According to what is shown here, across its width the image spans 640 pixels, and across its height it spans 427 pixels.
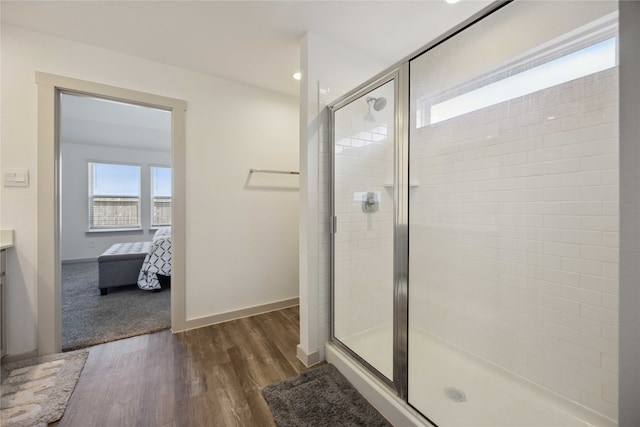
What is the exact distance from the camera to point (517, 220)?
68.1 inches

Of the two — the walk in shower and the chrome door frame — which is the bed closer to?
the walk in shower

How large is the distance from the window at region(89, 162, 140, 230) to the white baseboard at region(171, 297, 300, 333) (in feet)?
14.6

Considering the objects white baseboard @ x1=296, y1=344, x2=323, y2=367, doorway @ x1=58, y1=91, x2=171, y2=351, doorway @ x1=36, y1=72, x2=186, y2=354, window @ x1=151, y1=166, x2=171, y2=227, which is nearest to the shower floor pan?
white baseboard @ x1=296, y1=344, x2=323, y2=367

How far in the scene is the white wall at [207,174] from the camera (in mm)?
1865

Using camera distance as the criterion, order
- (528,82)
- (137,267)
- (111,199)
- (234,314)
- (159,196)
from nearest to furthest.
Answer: (528,82) < (234,314) < (137,267) < (111,199) < (159,196)

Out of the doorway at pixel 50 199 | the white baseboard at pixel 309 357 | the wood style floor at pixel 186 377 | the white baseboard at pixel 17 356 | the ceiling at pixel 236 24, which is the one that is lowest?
the wood style floor at pixel 186 377

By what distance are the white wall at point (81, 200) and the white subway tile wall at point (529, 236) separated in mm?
6261

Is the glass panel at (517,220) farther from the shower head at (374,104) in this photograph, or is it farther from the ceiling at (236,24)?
the ceiling at (236,24)

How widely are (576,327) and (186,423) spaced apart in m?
2.22

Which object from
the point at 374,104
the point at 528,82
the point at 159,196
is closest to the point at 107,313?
the point at 374,104

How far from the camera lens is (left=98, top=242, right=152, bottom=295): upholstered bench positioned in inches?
131

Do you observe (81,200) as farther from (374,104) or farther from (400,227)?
(400,227)

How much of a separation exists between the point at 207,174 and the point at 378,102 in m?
1.73

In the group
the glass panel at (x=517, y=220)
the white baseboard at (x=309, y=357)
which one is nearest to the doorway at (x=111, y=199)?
the white baseboard at (x=309, y=357)
